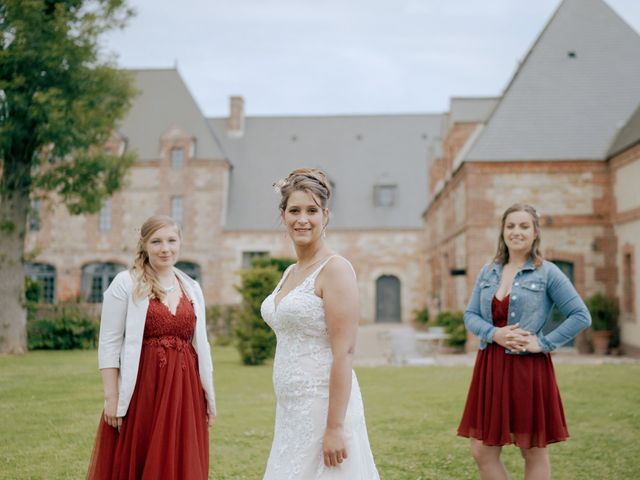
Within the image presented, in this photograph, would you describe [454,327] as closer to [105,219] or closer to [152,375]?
[152,375]

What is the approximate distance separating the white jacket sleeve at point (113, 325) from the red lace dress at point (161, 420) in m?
0.15

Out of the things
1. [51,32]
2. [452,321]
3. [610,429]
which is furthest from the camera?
[452,321]

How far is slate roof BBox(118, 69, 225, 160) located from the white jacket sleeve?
29079mm

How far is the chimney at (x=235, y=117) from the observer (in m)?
35.7

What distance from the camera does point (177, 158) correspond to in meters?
32.9

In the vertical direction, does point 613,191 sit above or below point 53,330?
above

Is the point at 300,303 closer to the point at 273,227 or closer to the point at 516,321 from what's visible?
the point at 516,321

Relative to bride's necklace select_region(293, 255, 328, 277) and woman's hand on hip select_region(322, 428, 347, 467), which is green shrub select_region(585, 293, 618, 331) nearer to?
bride's necklace select_region(293, 255, 328, 277)

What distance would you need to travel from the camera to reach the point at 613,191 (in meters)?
18.6

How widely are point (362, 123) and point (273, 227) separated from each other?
890cm

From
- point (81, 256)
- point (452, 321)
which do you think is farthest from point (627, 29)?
point (81, 256)

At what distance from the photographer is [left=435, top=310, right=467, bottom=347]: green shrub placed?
19.3 meters

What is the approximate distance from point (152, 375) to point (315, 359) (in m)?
1.48

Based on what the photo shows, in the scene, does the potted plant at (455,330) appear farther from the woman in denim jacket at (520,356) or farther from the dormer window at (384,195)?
the woman in denim jacket at (520,356)
